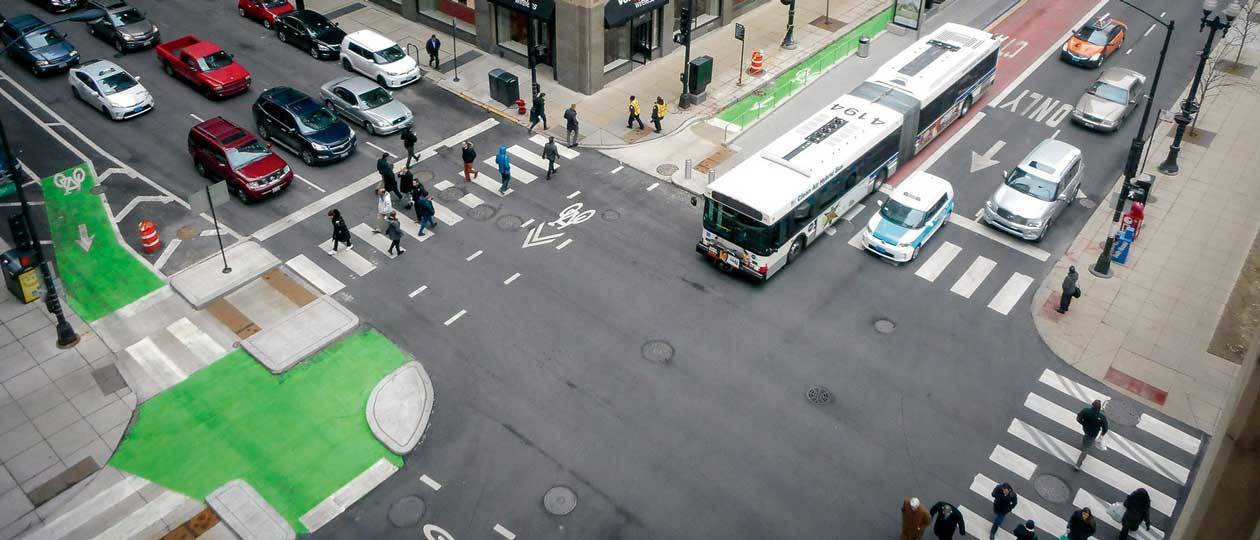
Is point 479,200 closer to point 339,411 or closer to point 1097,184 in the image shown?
point 339,411

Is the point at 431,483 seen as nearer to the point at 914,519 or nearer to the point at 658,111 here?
the point at 914,519

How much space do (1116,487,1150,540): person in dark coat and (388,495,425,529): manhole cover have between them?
14.5 metres

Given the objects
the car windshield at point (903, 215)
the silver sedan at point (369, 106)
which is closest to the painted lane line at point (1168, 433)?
the car windshield at point (903, 215)

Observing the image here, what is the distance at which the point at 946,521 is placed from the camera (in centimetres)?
1905

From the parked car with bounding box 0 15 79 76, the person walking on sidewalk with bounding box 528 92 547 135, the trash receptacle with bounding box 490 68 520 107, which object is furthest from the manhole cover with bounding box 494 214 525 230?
the parked car with bounding box 0 15 79 76

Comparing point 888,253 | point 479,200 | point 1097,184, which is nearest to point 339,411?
point 479,200

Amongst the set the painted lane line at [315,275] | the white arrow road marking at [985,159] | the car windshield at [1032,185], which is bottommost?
the painted lane line at [315,275]

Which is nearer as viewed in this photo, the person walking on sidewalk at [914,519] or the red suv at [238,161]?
the person walking on sidewalk at [914,519]

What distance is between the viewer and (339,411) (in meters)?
23.0

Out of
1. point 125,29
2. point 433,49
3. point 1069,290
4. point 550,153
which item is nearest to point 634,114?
point 550,153

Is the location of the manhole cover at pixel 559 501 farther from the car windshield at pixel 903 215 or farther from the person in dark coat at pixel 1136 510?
the car windshield at pixel 903 215

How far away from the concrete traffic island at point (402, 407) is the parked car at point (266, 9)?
24.4 metres

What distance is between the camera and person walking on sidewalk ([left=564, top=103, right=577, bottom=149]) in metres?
33.4

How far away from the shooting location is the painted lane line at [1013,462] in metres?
21.6
